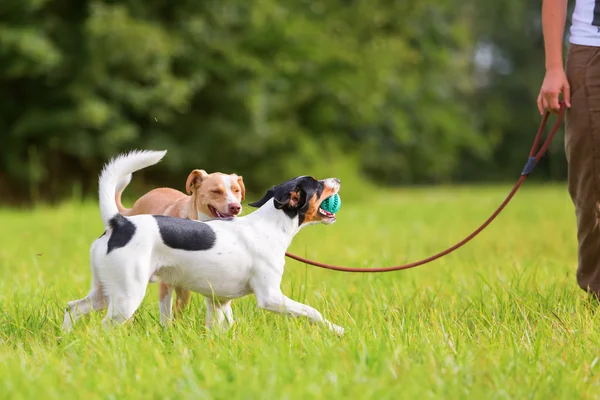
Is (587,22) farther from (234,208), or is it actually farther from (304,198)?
(234,208)

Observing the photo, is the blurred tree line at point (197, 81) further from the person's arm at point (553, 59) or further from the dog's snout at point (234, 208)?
the person's arm at point (553, 59)

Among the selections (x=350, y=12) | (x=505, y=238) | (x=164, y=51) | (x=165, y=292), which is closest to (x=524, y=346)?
(x=165, y=292)

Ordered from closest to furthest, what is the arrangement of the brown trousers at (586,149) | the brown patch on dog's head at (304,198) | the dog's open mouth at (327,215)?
the brown patch on dog's head at (304,198) < the dog's open mouth at (327,215) < the brown trousers at (586,149)

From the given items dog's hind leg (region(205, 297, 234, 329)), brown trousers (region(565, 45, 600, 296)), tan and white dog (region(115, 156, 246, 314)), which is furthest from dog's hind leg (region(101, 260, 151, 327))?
brown trousers (region(565, 45, 600, 296))

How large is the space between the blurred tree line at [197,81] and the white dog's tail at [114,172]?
10824 millimetres

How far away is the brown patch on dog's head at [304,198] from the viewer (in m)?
3.55

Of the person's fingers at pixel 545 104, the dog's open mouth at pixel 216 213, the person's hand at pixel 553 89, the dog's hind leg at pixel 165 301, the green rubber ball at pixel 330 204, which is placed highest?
the person's hand at pixel 553 89

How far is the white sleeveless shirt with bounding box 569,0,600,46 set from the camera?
4.06 metres

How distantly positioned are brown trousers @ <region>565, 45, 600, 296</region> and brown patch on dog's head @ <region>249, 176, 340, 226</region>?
1.49 meters

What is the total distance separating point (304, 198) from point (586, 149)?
1679mm

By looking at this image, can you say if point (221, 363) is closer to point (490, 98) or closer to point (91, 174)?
point (91, 174)

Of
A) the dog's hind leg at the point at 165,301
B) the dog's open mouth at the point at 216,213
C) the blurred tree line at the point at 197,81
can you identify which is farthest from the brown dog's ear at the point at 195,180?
the blurred tree line at the point at 197,81

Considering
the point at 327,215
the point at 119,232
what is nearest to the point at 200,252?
the point at 119,232

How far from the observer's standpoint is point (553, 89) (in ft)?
13.4
